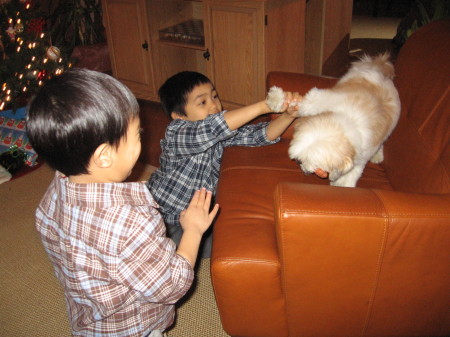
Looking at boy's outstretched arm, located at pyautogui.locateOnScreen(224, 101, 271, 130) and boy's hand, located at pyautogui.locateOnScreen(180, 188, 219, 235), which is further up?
boy's outstretched arm, located at pyautogui.locateOnScreen(224, 101, 271, 130)

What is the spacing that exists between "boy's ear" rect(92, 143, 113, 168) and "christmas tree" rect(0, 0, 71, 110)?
7.13 feet

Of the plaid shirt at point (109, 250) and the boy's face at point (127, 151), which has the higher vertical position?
the boy's face at point (127, 151)

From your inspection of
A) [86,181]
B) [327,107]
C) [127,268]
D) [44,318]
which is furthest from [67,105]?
[44,318]

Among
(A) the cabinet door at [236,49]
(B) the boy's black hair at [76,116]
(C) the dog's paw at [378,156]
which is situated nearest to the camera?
(B) the boy's black hair at [76,116]

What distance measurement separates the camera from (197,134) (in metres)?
1.41

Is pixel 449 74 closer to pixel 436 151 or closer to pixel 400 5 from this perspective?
pixel 436 151

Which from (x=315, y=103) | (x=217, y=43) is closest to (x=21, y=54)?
(x=217, y=43)

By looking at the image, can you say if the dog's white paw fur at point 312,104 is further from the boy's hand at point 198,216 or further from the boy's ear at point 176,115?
the boy's hand at point 198,216

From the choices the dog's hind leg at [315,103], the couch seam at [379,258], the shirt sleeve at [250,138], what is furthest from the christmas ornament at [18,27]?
the couch seam at [379,258]

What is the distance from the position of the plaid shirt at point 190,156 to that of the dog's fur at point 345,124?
0.27m

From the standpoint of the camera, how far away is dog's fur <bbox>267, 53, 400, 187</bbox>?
4.72 ft

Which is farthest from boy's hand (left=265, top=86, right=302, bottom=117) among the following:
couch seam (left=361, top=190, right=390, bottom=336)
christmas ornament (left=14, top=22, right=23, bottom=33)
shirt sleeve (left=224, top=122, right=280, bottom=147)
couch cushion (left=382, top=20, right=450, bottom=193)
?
christmas ornament (left=14, top=22, right=23, bottom=33)

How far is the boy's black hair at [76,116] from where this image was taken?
73 cm

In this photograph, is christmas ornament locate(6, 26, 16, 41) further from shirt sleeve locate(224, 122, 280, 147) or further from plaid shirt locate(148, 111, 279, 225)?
shirt sleeve locate(224, 122, 280, 147)
